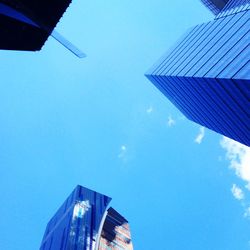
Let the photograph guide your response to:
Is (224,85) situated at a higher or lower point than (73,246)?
higher

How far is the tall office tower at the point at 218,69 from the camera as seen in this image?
42.9 metres

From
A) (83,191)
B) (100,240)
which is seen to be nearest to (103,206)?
(83,191)

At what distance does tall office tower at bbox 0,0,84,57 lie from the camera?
26094 mm

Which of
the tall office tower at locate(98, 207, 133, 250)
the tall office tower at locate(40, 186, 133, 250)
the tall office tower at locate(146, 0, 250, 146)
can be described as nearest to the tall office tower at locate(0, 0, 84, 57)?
the tall office tower at locate(146, 0, 250, 146)

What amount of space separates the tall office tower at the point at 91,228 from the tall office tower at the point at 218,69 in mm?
38455

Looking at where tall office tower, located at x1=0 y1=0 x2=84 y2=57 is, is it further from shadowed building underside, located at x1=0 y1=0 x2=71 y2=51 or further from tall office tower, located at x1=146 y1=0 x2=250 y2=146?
tall office tower, located at x1=146 y1=0 x2=250 y2=146

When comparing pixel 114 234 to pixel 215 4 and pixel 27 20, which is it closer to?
pixel 27 20

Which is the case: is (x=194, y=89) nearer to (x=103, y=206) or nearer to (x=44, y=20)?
(x=44, y=20)

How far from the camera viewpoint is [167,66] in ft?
242

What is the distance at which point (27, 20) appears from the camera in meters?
28.7

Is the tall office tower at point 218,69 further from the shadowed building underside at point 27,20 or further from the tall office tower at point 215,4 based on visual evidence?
the tall office tower at point 215,4

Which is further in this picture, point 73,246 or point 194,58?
point 73,246

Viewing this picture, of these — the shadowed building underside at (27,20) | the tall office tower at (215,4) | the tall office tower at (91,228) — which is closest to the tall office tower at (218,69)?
the shadowed building underside at (27,20)

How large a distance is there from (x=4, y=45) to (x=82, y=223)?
66290mm
